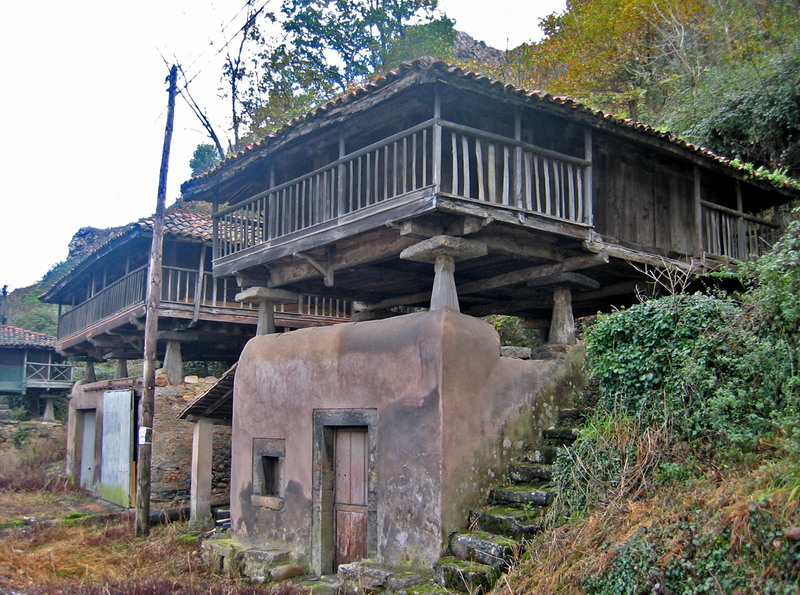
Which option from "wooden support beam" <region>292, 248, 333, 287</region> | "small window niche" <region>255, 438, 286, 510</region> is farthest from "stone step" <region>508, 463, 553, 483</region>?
"wooden support beam" <region>292, 248, 333, 287</region>

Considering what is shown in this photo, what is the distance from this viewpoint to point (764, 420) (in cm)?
533

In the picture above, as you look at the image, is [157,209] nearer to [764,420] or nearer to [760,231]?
[764,420]

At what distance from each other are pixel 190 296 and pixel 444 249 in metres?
7.46

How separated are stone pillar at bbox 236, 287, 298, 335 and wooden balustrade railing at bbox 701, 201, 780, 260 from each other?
5902 millimetres

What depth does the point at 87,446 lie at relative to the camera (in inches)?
678

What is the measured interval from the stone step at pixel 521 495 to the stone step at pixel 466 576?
0.83m

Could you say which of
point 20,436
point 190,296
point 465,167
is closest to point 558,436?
point 465,167

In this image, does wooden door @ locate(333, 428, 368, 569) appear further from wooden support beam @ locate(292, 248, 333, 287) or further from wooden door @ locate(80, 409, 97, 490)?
wooden door @ locate(80, 409, 97, 490)

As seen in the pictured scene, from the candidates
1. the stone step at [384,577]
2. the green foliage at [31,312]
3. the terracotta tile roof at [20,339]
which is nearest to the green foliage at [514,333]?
the stone step at [384,577]

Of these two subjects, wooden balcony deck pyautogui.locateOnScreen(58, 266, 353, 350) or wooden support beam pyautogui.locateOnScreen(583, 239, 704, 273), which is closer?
wooden support beam pyautogui.locateOnScreen(583, 239, 704, 273)

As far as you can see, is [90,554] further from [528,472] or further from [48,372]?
[48,372]

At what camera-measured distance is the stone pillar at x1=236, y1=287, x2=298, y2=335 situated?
9852mm

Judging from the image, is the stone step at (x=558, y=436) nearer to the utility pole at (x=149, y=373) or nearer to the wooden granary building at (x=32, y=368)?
the utility pole at (x=149, y=373)

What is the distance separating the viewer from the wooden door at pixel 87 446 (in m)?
16.6
